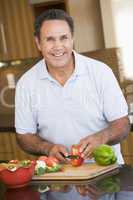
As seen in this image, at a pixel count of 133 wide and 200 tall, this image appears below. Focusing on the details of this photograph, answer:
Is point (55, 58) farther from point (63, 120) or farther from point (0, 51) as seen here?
point (0, 51)

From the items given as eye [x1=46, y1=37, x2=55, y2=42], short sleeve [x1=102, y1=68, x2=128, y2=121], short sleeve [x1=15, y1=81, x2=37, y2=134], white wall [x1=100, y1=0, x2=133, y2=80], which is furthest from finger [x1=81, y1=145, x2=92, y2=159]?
white wall [x1=100, y1=0, x2=133, y2=80]

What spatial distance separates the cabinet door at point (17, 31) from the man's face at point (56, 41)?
80.9 inches

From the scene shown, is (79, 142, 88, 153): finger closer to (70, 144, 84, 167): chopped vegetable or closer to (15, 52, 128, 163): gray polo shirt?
(70, 144, 84, 167): chopped vegetable

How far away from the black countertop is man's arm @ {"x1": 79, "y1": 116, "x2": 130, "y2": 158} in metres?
0.16

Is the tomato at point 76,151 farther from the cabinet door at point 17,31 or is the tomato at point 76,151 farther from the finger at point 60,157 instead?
the cabinet door at point 17,31

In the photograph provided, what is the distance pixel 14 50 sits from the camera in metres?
4.01

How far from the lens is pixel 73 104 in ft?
6.32

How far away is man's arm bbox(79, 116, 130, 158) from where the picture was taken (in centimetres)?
174

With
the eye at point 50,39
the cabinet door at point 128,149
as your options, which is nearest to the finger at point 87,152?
the eye at point 50,39

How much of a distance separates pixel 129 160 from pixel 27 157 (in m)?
0.82

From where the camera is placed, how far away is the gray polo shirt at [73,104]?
6.25 ft

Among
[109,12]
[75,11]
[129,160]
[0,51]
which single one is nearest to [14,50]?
[0,51]

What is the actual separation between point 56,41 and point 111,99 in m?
0.31

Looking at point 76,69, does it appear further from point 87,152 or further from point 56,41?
point 87,152
